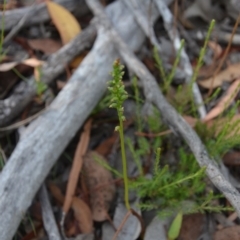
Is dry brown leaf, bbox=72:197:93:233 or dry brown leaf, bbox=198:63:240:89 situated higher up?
dry brown leaf, bbox=72:197:93:233

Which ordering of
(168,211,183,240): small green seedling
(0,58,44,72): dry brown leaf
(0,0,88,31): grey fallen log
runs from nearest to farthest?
(168,211,183,240): small green seedling, (0,58,44,72): dry brown leaf, (0,0,88,31): grey fallen log

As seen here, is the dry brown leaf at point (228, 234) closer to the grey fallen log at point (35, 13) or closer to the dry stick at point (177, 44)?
the dry stick at point (177, 44)

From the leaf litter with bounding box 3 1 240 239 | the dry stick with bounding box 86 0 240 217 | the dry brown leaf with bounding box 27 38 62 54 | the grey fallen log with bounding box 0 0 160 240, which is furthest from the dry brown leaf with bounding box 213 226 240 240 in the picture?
the dry brown leaf with bounding box 27 38 62 54

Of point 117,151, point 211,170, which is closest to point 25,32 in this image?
point 117,151

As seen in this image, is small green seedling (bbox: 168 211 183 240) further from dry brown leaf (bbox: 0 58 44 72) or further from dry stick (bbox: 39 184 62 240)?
dry brown leaf (bbox: 0 58 44 72)

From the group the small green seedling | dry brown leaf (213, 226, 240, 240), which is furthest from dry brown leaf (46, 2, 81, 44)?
dry brown leaf (213, 226, 240, 240)

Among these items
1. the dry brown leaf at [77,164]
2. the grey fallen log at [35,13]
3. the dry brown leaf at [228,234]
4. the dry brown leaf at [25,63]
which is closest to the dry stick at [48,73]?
the dry brown leaf at [25,63]

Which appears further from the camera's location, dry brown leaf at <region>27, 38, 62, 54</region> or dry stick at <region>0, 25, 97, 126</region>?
dry brown leaf at <region>27, 38, 62, 54</region>

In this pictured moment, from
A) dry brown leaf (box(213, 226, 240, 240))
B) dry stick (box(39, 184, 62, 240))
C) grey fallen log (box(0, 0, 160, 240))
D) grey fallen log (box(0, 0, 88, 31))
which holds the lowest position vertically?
dry brown leaf (box(213, 226, 240, 240))

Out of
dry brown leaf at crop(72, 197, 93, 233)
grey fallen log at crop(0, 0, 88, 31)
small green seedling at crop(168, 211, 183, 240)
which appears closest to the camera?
small green seedling at crop(168, 211, 183, 240)
